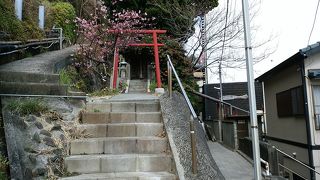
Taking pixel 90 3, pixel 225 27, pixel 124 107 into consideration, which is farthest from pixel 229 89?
pixel 124 107

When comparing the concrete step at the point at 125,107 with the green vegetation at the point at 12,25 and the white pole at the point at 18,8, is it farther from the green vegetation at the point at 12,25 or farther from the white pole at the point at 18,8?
the white pole at the point at 18,8

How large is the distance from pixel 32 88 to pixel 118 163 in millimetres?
2110

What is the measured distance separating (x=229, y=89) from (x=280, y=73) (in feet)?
39.7

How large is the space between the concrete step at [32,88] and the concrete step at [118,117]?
65 centimetres

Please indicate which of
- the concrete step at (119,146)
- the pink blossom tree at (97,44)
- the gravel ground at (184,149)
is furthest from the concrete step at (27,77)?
the pink blossom tree at (97,44)

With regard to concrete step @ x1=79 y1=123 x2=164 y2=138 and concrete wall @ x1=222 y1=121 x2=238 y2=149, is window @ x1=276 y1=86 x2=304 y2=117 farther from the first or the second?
concrete step @ x1=79 y1=123 x2=164 y2=138

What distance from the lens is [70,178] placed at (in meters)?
4.47

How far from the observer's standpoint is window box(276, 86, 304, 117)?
10.9 m

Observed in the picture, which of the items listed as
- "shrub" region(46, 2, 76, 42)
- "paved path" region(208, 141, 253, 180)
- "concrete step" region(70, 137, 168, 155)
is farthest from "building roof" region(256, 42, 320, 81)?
"shrub" region(46, 2, 76, 42)

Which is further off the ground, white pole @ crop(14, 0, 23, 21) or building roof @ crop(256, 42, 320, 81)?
white pole @ crop(14, 0, 23, 21)

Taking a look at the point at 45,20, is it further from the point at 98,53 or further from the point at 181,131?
the point at 181,131

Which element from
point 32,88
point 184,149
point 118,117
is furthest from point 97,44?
point 184,149

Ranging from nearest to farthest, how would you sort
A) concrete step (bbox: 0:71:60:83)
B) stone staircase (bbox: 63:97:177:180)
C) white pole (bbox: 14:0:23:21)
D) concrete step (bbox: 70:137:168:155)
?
stone staircase (bbox: 63:97:177:180), concrete step (bbox: 70:137:168:155), concrete step (bbox: 0:71:60:83), white pole (bbox: 14:0:23:21)

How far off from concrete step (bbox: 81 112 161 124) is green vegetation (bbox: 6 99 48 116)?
793 millimetres
